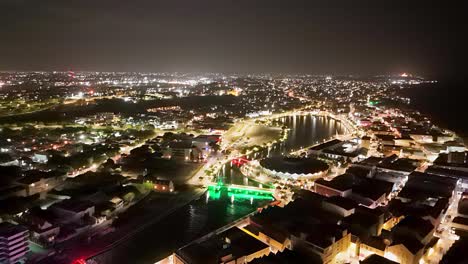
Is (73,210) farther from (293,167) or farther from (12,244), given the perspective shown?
(293,167)

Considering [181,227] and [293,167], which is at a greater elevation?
[293,167]

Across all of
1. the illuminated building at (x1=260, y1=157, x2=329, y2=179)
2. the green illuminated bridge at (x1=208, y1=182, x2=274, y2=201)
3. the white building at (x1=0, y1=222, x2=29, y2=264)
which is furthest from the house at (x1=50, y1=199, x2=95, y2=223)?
the illuminated building at (x1=260, y1=157, x2=329, y2=179)

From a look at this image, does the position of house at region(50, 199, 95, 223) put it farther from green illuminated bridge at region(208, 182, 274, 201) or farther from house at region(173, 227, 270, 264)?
green illuminated bridge at region(208, 182, 274, 201)

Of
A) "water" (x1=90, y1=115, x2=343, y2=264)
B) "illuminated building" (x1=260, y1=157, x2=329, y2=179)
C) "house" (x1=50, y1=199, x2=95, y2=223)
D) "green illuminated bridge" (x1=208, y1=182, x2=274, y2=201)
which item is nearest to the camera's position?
"water" (x1=90, y1=115, x2=343, y2=264)

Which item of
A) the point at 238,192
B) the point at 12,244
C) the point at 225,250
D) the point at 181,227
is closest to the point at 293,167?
the point at 238,192

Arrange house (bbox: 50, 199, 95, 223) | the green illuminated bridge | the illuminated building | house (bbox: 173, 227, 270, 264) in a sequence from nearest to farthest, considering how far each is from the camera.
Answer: house (bbox: 173, 227, 270, 264)
house (bbox: 50, 199, 95, 223)
the green illuminated bridge
the illuminated building

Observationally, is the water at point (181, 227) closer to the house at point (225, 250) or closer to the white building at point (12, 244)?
the house at point (225, 250)

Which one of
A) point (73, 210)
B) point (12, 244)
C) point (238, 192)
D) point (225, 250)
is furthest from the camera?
point (238, 192)

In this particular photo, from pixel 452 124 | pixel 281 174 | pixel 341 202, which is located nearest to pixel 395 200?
pixel 341 202

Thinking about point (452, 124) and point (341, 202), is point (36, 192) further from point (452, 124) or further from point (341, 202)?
point (452, 124)

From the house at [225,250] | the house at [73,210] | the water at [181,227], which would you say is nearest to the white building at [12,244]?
the house at [73,210]
